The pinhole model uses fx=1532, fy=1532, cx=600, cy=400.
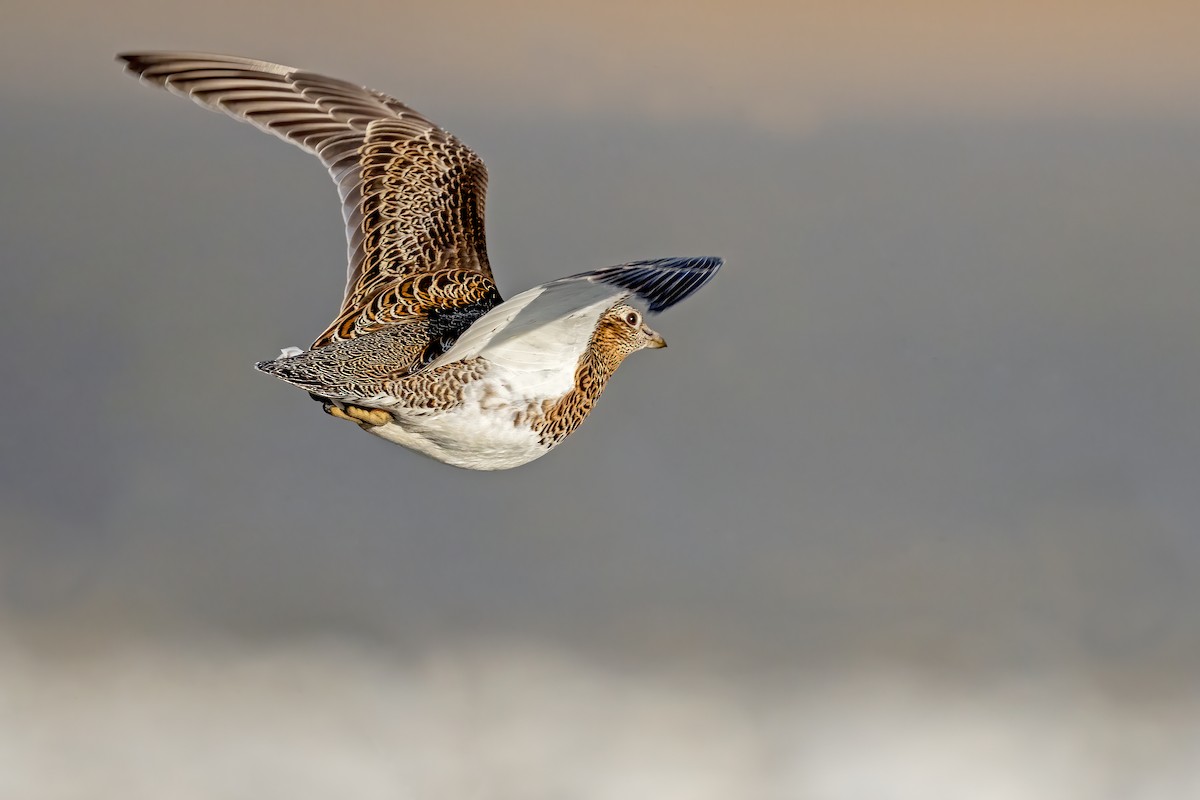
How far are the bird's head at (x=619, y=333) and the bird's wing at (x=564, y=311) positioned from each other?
1.92 ft

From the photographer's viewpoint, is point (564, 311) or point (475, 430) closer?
point (564, 311)

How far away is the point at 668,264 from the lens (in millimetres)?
6844

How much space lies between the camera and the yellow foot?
6.91 m

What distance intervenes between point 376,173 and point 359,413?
214 cm

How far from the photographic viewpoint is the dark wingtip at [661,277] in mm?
6328

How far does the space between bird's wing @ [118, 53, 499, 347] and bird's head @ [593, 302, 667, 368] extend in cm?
72

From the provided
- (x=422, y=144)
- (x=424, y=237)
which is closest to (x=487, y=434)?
(x=424, y=237)

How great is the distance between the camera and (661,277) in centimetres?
668

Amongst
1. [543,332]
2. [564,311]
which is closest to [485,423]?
[543,332]

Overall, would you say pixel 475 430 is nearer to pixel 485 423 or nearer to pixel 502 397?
pixel 485 423

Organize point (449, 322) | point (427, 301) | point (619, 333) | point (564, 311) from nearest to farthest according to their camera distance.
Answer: point (564, 311) < point (449, 322) < point (619, 333) < point (427, 301)

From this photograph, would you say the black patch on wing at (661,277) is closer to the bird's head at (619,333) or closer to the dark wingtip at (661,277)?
the dark wingtip at (661,277)

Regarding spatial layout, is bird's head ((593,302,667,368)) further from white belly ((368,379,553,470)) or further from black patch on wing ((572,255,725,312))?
white belly ((368,379,553,470))

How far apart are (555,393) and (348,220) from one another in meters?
2.03
